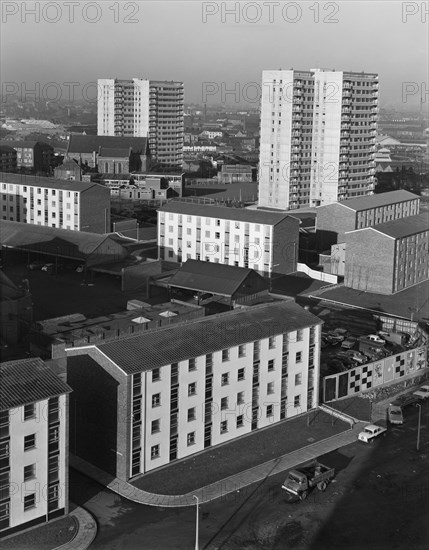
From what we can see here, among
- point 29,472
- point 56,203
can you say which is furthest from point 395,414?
point 56,203

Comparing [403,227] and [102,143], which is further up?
[102,143]

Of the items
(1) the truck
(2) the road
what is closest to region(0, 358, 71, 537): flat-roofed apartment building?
(2) the road

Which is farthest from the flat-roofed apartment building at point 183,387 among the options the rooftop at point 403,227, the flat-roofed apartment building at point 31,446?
the rooftop at point 403,227

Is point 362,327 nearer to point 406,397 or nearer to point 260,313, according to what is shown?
point 406,397

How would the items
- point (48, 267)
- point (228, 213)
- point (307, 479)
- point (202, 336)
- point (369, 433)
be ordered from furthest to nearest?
point (228, 213) < point (48, 267) < point (369, 433) < point (202, 336) < point (307, 479)

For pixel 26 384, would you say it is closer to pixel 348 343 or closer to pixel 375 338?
pixel 348 343

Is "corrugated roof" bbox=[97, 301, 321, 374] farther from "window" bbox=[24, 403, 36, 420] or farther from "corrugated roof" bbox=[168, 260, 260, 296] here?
"corrugated roof" bbox=[168, 260, 260, 296]

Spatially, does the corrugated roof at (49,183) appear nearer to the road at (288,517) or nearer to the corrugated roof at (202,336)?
the corrugated roof at (202,336)
